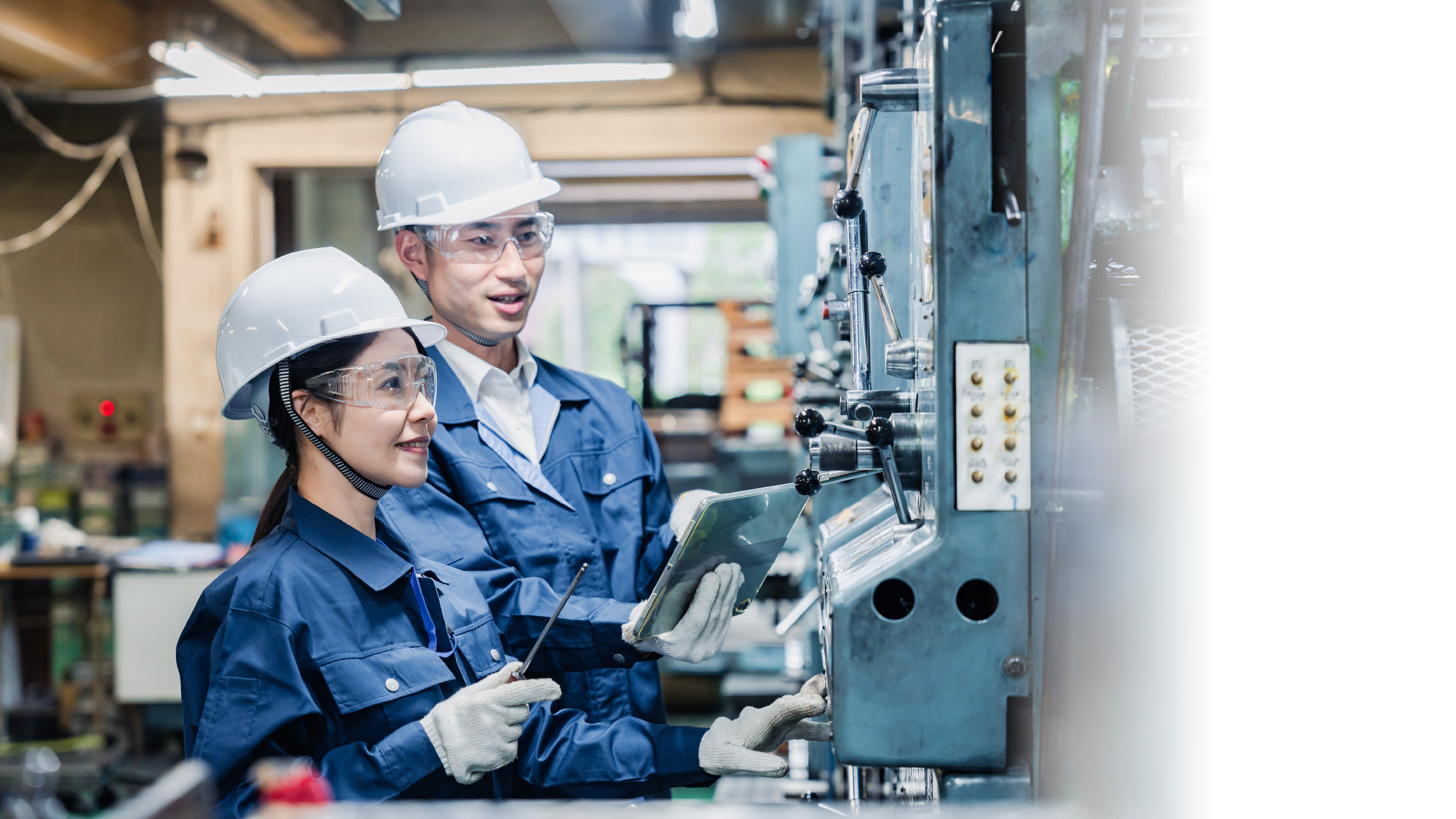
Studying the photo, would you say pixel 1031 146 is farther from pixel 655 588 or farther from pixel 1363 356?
pixel 655 588

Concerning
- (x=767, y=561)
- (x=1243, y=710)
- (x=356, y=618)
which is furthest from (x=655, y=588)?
(x=1243, y=710)

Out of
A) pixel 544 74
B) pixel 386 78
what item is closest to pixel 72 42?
pixel 386 78

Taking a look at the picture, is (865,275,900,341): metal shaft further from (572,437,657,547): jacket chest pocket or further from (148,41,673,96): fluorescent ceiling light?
(148,41,673,96): fluorescent ceiling light

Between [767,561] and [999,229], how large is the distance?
0.71 meters

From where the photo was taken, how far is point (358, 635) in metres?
1.28

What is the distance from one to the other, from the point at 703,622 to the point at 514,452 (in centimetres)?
54

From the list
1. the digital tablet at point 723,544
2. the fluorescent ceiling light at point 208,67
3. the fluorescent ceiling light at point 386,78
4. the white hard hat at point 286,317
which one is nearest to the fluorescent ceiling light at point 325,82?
the fluorescent ceiling light at point 386,78

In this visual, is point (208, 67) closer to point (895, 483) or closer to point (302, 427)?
point (302, 427)

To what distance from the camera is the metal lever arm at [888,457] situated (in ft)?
4.02

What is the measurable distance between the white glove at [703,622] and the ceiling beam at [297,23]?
209 inches

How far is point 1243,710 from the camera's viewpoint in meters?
0.79

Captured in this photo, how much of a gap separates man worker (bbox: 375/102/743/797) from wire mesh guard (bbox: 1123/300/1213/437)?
2.31 ft

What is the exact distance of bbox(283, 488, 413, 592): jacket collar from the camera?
1.31 m

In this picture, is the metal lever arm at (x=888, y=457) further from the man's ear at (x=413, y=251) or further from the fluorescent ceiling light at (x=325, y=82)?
the fluorescent ceiling light at (x=325, y=82)
